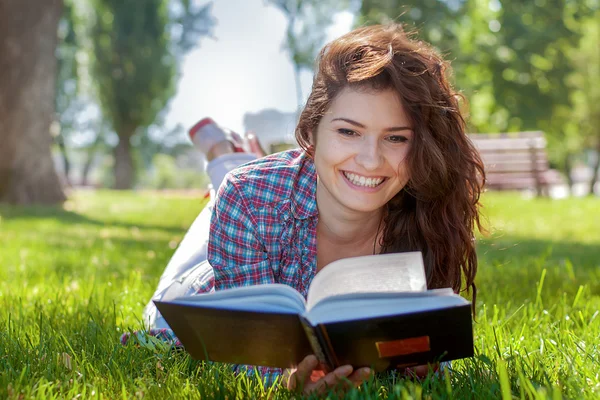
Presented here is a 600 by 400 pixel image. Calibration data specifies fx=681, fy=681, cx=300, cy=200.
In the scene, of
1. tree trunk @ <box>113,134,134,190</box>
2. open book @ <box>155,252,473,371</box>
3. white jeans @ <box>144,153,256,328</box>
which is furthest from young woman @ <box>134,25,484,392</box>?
tree trunk @ <box>113,134,134,190</box>

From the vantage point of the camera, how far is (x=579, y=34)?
23.1 m

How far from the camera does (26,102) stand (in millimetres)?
9727

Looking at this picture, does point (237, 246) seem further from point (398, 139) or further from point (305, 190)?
point (398, 139)

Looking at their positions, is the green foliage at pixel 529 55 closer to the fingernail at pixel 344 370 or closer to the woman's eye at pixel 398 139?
the woman's eye at pixel 398 139

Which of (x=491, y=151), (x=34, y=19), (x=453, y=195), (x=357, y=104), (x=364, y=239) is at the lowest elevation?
(x=491, y=151)

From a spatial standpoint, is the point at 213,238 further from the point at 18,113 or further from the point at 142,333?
the point at 18,113

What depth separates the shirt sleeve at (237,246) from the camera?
2.31 meters

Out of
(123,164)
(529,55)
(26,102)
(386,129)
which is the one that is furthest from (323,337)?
(123,164)

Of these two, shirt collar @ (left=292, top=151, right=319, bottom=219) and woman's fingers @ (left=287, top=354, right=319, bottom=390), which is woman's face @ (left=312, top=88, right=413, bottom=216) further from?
woman's fingers @ (left=287, top=354, right=319, bottom=390)

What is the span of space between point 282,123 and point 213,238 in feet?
6.96

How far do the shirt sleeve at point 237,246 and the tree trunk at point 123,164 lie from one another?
82.3 ft

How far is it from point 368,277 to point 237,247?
84cm

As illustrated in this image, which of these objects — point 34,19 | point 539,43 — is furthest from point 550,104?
point 34,19

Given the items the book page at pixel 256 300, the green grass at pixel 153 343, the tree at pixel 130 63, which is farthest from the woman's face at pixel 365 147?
the tree at pixel 130 63
